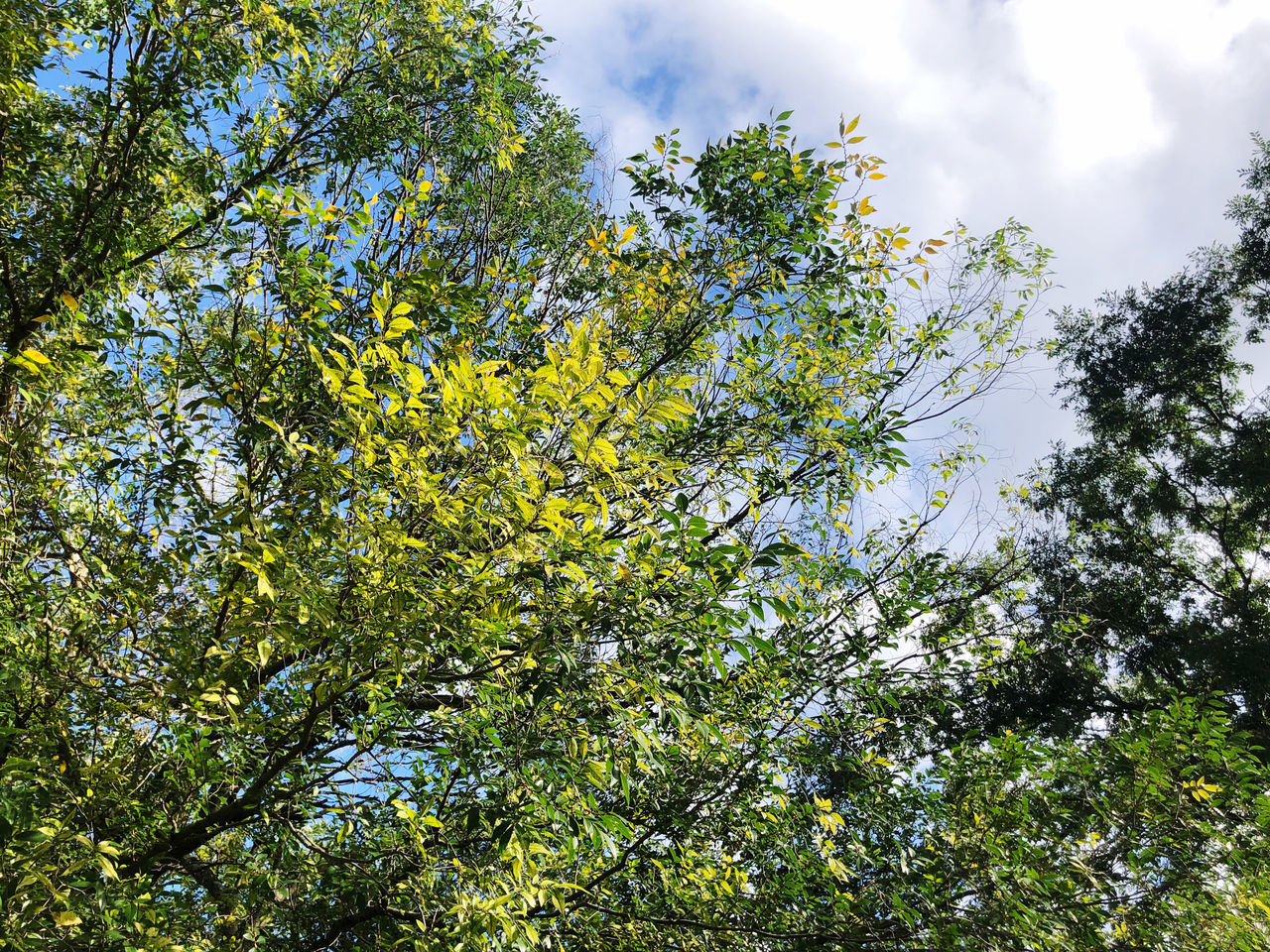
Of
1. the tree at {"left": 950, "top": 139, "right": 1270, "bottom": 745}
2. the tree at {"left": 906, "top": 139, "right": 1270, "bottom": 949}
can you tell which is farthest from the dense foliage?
the tree at {"left": 950, "top": 139, "right": 1270, "bottom": 745}

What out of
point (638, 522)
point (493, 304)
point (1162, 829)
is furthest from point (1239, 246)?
point (638, 522)

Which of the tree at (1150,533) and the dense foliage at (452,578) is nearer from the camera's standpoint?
the dense foliage at (452,578)

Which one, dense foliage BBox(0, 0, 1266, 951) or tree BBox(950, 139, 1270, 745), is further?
tree BBox(950, 139, 1270, 745)

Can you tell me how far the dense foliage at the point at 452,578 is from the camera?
2.58 metres

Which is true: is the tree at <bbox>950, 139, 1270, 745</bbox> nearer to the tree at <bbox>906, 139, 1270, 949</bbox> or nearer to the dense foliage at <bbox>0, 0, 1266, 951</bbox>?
the tree at <bbox>906, 139, 1270, 949</bbox>

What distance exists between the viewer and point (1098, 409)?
47.8 ft

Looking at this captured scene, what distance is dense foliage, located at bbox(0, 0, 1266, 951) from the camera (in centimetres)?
→ 258

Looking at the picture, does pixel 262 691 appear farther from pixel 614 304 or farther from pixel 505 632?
pixel 614 304

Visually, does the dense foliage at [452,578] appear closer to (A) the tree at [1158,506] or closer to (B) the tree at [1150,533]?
(B) the tree at [1150,533]

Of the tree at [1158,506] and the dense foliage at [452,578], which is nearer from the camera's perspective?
the dense foliage at [452,578]

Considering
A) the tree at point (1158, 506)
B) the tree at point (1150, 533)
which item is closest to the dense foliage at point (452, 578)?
the tree at point (1150, 533)

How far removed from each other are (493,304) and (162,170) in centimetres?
210

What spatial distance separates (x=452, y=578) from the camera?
2584 mm

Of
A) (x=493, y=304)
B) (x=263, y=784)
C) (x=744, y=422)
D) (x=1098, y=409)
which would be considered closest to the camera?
(x=263, y=784)
